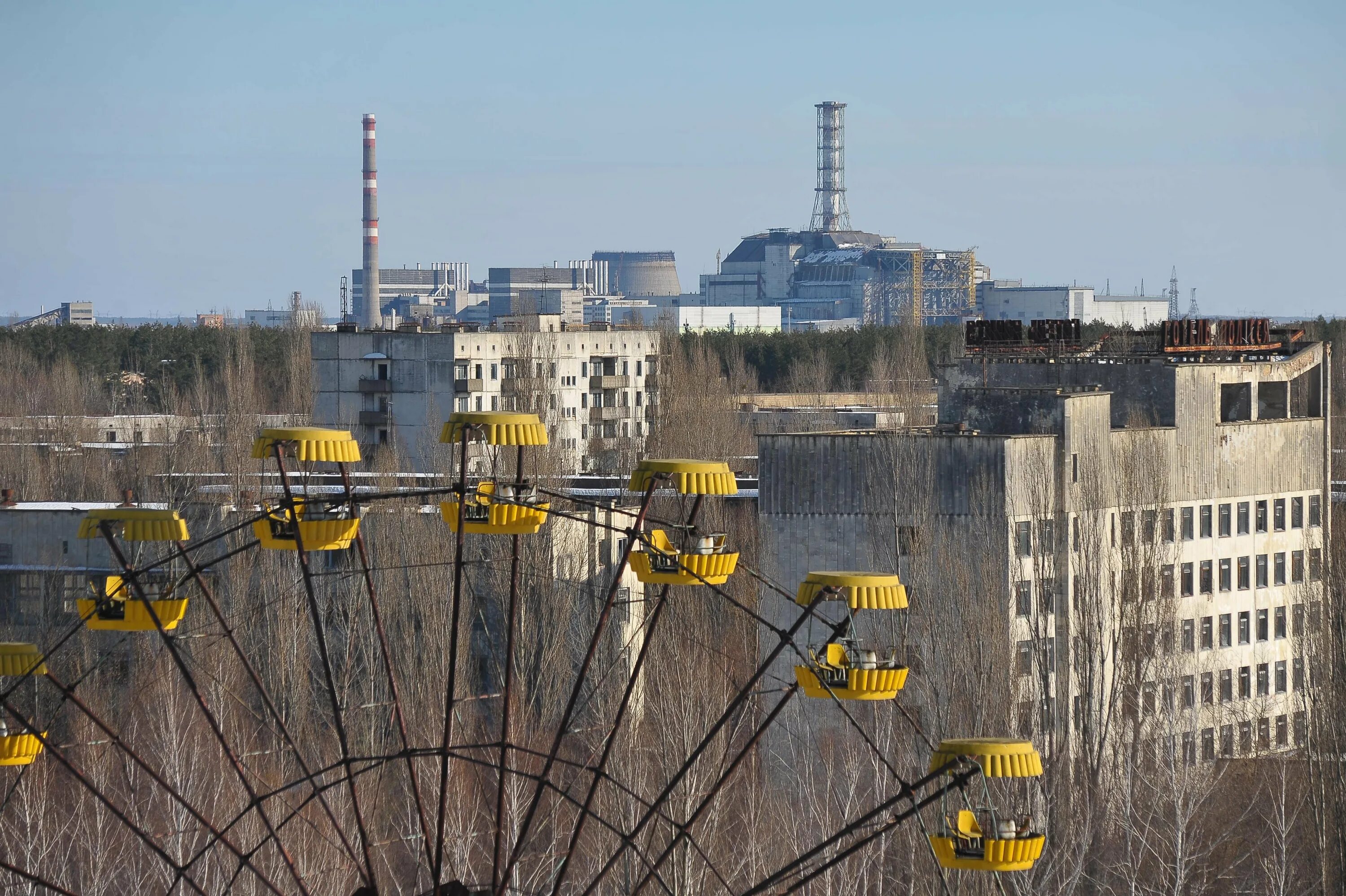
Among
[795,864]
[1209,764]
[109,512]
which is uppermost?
[109,512]

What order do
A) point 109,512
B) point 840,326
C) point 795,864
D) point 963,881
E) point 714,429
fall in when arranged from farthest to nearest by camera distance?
point 840,326, point 714,429, point 963,881, point 109,512, point 795,864

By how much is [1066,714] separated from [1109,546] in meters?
3.74

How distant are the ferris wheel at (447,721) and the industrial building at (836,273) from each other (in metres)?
103

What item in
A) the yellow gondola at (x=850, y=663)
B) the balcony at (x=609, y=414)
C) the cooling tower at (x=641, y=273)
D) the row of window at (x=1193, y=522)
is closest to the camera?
the yellow gondola at (x=850, y=663)

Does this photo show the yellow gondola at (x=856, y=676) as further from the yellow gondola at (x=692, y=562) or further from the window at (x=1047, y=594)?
the window at (x=1047, y=594)

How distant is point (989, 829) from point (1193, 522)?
71.9 feet

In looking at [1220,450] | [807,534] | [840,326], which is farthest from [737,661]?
[840,326]

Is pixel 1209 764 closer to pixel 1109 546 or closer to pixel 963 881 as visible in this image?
pixel 1109 546

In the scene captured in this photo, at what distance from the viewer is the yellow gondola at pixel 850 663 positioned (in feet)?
41.4

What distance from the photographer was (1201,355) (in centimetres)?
3597

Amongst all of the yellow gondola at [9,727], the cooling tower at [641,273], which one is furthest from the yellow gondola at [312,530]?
the cooling tower at [641,273]

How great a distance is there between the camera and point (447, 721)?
1207cm

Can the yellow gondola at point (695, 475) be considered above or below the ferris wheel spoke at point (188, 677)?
above

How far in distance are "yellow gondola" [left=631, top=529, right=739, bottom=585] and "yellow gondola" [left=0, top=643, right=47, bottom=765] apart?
4.36 meters
